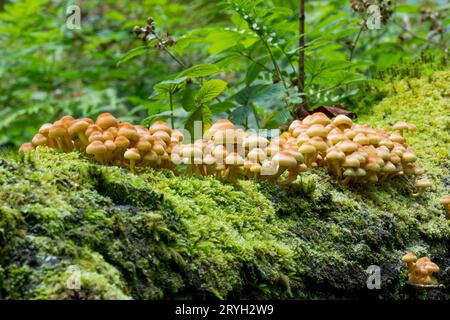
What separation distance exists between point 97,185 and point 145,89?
5.36 metres

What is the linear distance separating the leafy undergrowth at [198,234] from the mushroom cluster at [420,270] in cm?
5

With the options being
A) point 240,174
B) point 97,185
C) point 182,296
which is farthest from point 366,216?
point 97,185

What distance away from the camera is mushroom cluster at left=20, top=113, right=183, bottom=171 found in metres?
2.22

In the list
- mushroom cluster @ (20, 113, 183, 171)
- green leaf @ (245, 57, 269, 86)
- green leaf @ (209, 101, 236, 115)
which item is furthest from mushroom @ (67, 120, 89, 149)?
green leaf @ (245, 57, 269, 86)

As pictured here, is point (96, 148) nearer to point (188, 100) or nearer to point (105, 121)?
point (105, 121)

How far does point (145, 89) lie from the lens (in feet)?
23.6

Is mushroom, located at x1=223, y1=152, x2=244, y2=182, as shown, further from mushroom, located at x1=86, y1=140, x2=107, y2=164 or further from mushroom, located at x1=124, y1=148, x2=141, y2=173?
mushroom, located at x1=86, y1=140, x2=107, y2=164

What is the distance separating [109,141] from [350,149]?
125 cm

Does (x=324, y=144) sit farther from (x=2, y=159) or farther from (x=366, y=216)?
(x=2, y=159)

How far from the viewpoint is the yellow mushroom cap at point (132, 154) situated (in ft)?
7.27

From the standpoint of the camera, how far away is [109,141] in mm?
2211

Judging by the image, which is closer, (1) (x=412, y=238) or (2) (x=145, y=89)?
(1) (x=412, y=238)

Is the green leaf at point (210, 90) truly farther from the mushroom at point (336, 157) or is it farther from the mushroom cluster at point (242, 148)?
the mushroom at point (336, 157)

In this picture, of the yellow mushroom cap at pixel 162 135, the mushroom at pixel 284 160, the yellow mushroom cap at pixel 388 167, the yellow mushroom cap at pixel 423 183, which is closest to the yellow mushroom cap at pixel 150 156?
the yellow mushroom cap at pixel 162 135
